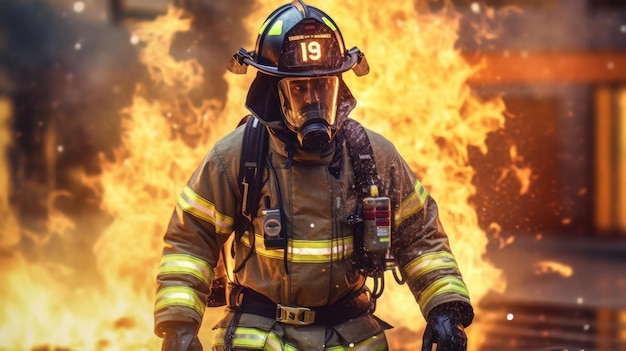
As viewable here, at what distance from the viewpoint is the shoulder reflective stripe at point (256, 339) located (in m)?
3.34

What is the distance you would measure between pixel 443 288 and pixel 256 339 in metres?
0.68

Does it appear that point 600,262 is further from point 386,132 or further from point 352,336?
point 352,336

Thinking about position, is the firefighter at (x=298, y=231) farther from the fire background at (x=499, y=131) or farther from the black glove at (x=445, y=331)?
the fire background at (x=499, y=131)

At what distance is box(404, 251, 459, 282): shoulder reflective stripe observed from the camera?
350 centimetres

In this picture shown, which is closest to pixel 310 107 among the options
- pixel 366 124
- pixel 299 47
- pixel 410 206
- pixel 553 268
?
pixel 299 47

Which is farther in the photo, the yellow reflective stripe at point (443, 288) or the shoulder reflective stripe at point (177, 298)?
the yellow reflective stripe at point (443, 288)

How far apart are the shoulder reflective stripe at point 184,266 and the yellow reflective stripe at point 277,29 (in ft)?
2.77

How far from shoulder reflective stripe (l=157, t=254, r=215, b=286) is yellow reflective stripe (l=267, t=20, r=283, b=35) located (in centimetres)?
84

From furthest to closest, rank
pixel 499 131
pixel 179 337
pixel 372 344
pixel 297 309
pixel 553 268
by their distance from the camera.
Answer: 1. pixel 553 268
2. pixel 499 131
3. pixel 372 344
4. pixel 297 309
5. pixel 179 337

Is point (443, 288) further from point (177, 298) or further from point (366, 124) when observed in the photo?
point (366, 124)

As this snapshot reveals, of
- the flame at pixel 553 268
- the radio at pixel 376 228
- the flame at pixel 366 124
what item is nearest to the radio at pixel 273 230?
the radio at pixel 376 228

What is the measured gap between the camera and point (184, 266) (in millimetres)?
3348

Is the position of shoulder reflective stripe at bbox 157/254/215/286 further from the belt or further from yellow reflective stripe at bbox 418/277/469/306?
yellow reflective stripe at bbox 418/277/469/306

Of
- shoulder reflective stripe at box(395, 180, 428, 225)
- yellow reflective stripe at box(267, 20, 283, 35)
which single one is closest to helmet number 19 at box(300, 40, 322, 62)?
yellow reflective stripe at box(267, 20, 283, 35)
